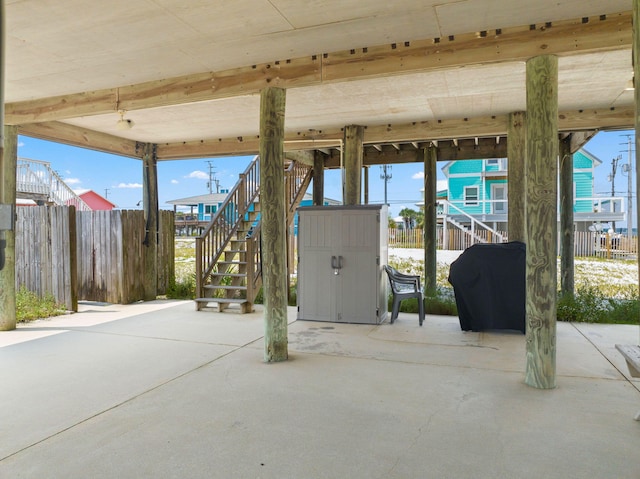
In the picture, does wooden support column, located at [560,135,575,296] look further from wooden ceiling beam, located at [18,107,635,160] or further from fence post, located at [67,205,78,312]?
fence post, located at [67,205,78,312]

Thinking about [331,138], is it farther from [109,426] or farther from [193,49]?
[109,426]

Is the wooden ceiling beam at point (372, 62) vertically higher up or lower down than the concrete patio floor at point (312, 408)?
higher up

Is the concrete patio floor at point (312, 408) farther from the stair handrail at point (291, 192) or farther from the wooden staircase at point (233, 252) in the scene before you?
the stair handrail at point (291, 192)

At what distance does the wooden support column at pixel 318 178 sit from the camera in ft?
34.0

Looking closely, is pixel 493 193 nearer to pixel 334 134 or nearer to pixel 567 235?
pixel 567 235

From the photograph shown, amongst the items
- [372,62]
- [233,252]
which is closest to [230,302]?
→ [233,252]

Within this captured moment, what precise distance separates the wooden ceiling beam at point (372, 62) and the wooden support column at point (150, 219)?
3498 millimetres

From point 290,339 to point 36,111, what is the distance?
14.2ft

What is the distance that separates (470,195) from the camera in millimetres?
19141

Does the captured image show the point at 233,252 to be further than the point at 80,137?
Yes

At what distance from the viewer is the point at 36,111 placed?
581 cm

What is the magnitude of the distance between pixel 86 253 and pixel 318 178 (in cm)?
503

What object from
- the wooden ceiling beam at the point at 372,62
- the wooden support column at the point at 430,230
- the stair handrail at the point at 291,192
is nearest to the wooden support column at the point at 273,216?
the wooden ceiling beam at the point at 372,62

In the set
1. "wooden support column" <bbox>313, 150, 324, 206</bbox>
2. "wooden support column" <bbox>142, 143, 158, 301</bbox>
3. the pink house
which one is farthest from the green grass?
the pink house
